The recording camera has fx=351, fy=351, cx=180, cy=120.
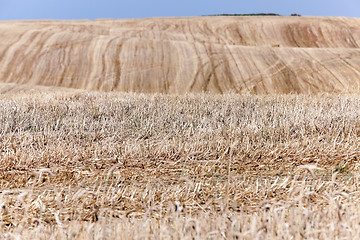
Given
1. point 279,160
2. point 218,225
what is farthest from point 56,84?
point 218,225

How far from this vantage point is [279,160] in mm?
5285

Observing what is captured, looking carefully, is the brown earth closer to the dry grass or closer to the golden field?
the golden field

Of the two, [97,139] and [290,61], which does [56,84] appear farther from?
[290,61]

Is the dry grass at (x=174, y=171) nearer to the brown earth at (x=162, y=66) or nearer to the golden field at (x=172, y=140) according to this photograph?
the golden field at (x=172, y=140)

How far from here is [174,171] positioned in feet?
16.0

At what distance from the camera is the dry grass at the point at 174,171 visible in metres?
2.75

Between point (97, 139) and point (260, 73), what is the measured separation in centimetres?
755

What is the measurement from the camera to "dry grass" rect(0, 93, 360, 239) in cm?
275

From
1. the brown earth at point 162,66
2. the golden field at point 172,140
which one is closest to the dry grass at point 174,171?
the golden field at point 172,140

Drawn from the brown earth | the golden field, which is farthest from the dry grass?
the brown earth

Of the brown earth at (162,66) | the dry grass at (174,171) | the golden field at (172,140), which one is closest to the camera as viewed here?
the dry grass at (174,171)

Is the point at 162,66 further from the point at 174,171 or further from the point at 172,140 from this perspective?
the point at 174,171

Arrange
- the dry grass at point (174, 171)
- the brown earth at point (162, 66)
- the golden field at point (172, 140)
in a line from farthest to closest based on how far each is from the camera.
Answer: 1. the brown earth at point (162, 66)
2. the golden field at point (172, 140)
3. the dry grass at point (174, 171)

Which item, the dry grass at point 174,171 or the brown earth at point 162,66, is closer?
the dry grass at point 174,171
